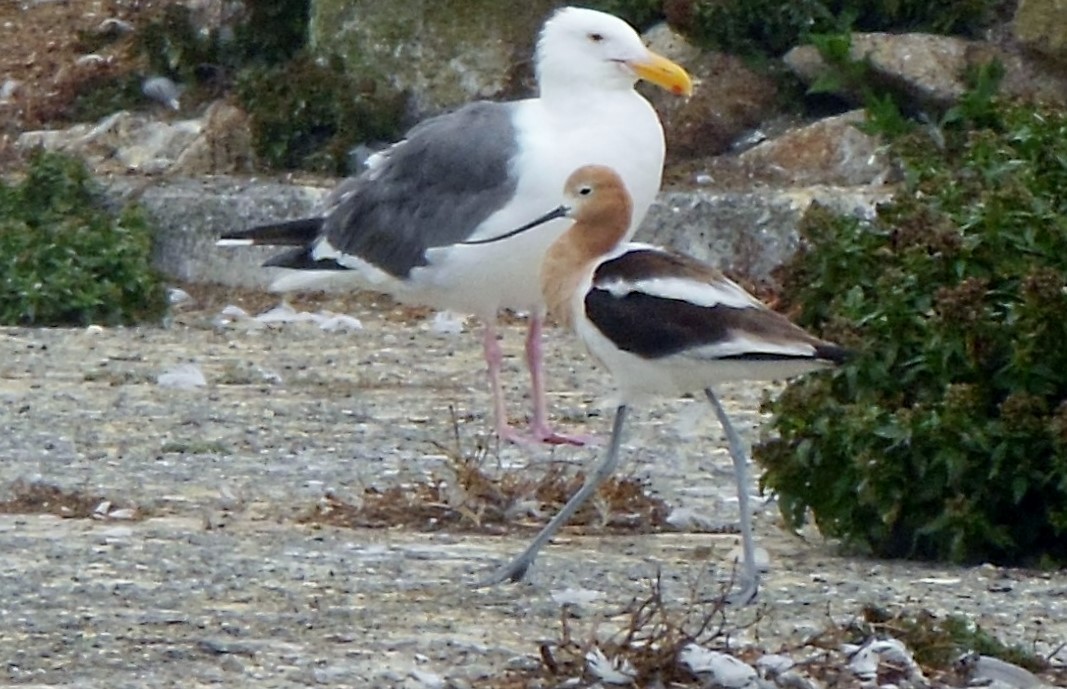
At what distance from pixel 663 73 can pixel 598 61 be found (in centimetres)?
28

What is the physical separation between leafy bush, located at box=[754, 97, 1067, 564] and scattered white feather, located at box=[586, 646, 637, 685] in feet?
5.85

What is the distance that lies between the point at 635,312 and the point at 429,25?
10488 mm

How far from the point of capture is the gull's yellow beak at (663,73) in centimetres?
981

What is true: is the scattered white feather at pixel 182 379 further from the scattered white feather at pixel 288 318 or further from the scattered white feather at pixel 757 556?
the scattered white feather at pixel 757 556

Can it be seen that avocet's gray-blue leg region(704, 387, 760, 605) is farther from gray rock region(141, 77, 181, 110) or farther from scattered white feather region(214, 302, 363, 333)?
gray rock region(141, 77, 181, 110)

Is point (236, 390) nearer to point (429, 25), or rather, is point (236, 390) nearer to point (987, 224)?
point (987, 224)

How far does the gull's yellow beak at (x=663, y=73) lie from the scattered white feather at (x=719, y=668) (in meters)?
5.18

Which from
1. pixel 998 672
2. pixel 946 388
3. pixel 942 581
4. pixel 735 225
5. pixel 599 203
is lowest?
pixel 735 225

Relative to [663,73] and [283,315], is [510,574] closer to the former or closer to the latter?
[663,73]

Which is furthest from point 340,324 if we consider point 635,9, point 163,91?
point 163,91

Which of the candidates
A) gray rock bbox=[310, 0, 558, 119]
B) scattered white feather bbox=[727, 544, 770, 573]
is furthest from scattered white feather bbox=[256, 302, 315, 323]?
scattered white feather bbox=[727, 544, 770, 573]

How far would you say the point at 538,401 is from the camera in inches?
380

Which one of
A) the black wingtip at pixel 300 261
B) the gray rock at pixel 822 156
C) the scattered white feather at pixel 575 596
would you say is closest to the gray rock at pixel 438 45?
the gray rock at pixel 822 156

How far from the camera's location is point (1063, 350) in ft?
21.1
